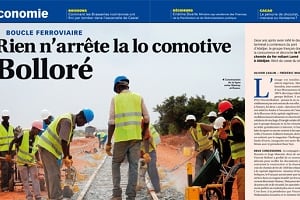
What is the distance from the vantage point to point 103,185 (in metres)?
6.24

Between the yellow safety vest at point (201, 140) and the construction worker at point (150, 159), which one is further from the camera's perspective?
the yellow safety vest at point (201, 140)

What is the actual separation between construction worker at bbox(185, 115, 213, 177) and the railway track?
0.48 metres

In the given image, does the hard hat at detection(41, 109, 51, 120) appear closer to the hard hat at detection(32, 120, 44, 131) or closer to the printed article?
the hard hat at detection(32, 120, 44, 131)

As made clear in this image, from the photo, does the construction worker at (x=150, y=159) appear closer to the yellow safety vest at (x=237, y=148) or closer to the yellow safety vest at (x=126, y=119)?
the yellow safety vest at (x=126, y=119)

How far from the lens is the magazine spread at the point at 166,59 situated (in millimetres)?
6094

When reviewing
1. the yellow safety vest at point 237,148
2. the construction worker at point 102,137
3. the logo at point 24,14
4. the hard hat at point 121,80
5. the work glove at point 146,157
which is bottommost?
the work glove at point 146,157

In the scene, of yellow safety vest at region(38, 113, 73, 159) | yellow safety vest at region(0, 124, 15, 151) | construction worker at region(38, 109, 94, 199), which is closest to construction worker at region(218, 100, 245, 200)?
construction worker at region(38, 109, 94, 199)

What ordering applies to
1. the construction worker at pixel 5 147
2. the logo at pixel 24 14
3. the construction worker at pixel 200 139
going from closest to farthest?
the logo at pixel 24 14 → the construction worker at pixel 5 147 → the construction worker at pixel 200 139

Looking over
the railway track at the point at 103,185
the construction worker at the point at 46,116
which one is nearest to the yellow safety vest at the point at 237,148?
the railway track at the point at 103,185

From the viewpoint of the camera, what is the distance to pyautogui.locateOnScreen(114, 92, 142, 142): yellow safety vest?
6.13 m

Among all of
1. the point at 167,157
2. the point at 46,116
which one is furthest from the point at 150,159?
the point at 46,116

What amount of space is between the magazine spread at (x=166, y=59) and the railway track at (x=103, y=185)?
38 centimetres

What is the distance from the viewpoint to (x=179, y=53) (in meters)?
6.18

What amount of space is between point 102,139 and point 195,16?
51.2 inches
